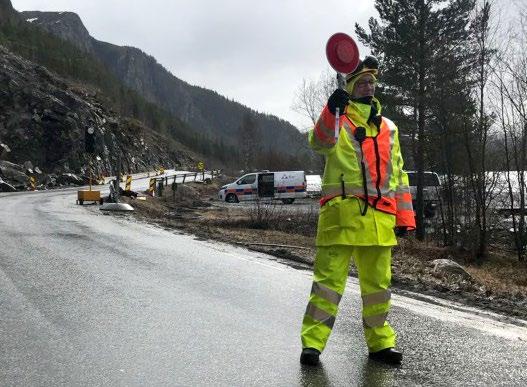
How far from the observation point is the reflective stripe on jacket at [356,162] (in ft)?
13.0

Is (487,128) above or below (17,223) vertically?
above

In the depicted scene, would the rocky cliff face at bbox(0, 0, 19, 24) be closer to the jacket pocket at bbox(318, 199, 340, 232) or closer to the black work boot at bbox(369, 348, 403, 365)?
the jacket pocket at bbox(318, 199, 340, 232)

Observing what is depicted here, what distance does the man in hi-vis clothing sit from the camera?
390cm

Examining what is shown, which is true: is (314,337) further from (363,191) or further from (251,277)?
(251,277)

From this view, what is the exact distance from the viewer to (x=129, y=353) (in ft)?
13.3

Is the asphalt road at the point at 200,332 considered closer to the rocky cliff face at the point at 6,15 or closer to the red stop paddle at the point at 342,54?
the red stop paddle at the point at 342,54

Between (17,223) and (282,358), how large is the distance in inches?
456

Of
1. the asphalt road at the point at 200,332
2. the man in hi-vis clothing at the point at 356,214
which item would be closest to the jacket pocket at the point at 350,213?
the man in hi-vis clothing at the point at 356,214

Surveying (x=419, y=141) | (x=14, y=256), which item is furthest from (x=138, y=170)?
(x=14, y=256)

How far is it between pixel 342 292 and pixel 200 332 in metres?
1.32

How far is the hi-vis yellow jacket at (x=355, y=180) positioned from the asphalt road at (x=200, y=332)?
883 mm

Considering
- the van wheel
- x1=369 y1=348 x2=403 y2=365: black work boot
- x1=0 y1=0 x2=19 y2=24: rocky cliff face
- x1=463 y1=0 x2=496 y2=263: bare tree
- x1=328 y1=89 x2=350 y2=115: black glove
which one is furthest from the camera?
x1=0 y1=0 x2=19 y2=24: rocky cliff face

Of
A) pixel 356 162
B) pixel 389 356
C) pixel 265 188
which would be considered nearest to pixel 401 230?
pixel 356 162

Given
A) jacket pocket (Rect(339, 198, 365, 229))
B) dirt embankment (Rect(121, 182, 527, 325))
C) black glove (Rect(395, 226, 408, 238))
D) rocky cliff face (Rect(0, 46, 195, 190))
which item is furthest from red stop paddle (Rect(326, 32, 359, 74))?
rocky cliff face (Rect(0, 46, 195, 190))
